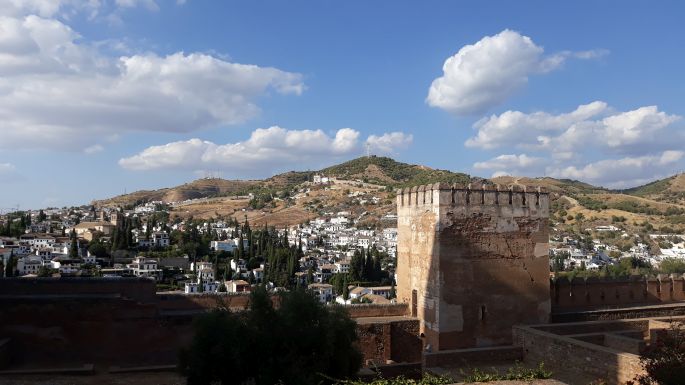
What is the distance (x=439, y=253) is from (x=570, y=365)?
3.37m

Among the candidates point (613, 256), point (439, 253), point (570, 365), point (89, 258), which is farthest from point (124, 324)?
point (613, 256)

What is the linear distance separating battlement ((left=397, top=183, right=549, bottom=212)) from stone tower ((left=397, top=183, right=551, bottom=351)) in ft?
0.07

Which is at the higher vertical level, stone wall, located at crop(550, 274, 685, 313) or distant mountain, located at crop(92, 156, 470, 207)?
distant mountain, located at crop(92, 156, 470, 207)

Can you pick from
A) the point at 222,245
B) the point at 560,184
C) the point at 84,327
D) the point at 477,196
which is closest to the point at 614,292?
the point at 477,196

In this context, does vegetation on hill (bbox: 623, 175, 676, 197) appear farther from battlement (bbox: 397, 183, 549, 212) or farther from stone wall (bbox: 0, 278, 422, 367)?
stone wall (bbox: 0, 278, 422, 367)

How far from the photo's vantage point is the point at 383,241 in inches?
3890

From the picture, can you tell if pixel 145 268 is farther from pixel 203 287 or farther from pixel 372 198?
pixel 372 198

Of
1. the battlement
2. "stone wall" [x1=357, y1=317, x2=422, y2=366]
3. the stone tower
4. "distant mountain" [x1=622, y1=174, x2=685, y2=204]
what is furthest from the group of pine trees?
"distant mountain" [x1=622, y1=174, x2=685, y2=204]

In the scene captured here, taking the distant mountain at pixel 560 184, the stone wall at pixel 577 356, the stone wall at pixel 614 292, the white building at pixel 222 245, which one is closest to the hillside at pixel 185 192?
the white building at pixel 222 245

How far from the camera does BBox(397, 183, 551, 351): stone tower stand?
39.4ft

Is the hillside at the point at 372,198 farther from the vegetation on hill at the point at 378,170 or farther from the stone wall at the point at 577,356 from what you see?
the stone wall at the point at 577,356

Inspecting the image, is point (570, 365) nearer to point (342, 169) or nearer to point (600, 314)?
point (600, 314)

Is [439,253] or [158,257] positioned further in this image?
[158,257]

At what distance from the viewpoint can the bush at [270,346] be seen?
8.88 meters
